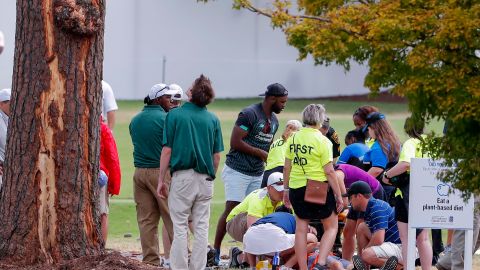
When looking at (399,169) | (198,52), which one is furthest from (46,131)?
(198,52)

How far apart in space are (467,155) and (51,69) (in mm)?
3544

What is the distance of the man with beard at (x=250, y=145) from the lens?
453 inches

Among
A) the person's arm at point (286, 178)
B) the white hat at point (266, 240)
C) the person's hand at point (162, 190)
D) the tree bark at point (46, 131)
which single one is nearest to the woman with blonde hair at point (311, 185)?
the person's arm at point (286, 178)

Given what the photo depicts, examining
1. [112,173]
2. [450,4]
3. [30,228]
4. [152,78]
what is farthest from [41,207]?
[152,78]

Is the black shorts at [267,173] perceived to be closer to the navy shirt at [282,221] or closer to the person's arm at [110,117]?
the navy shirt at [282,221]

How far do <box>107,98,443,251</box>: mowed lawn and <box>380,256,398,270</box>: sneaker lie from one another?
5.92 feet

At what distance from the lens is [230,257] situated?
424 inches

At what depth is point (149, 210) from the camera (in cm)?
1060

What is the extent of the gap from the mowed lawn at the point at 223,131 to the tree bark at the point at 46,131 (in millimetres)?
2805

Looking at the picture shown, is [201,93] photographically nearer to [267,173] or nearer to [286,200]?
[286,200]

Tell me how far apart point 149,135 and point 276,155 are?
1549 mm

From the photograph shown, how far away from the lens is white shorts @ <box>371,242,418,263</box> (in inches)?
397

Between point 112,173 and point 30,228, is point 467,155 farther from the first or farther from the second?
point 112,173

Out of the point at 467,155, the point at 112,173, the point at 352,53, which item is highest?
the point at 352,53
